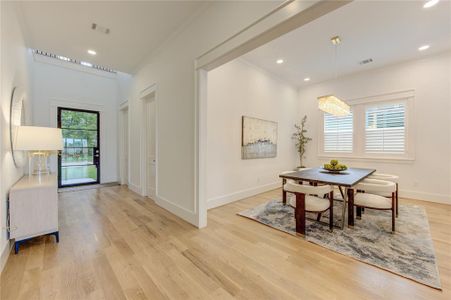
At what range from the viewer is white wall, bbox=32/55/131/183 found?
4875mm

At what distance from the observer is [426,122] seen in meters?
4.13

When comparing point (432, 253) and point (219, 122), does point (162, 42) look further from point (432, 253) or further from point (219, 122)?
point (432, 253)

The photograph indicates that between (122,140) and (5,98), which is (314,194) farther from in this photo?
(122,140)

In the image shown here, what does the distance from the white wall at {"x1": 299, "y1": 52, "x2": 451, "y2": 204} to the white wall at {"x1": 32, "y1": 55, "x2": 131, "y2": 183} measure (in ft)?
22.7

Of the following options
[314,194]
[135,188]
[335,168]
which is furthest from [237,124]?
[135,188]

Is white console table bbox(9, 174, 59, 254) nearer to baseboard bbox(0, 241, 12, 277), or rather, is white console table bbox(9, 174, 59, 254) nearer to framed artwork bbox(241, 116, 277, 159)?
baseboard bbox(0, 241, 12, 277)

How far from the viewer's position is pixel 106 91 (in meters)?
5.89

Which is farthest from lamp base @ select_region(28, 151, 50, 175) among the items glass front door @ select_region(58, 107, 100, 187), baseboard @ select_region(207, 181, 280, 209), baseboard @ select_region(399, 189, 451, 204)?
baseboard @ select_region(399, 189, 451, 204)

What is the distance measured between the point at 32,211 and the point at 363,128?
6.69 metres

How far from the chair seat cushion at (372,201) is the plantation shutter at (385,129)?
104 inches

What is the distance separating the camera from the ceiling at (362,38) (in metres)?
2.74

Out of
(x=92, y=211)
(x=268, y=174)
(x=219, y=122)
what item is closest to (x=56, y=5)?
(x=219, y=122)

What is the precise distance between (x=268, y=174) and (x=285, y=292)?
3.64 m

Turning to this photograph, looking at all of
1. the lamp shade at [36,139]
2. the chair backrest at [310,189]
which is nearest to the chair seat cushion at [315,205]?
the chair backrest at [310,189]
